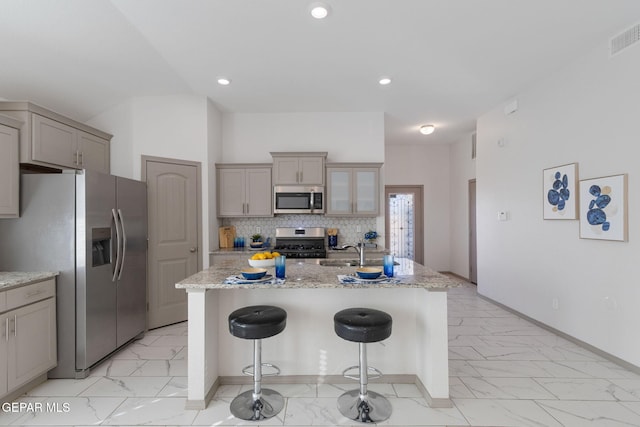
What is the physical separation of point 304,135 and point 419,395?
3777 millimetres

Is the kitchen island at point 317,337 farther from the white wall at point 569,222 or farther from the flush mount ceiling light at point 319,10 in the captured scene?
the flush mount ceiling light at point 319,10

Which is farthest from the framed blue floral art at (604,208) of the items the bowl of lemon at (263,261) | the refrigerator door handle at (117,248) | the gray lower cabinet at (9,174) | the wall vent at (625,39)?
the gray lower cabinet at (9,174)

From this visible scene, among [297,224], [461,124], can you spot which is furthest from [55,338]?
[461,124]

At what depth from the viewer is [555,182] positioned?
3502 mm

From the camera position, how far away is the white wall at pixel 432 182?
693 cm

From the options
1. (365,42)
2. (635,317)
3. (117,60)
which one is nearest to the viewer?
(635,317)

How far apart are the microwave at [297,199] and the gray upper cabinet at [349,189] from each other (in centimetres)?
18

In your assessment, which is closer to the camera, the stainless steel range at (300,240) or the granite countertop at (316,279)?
the granite countertop at (316,279)

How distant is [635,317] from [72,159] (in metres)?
5.66

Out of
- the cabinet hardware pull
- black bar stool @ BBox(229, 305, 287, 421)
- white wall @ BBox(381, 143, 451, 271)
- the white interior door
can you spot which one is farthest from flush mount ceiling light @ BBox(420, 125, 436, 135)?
the cabinet hardware pull

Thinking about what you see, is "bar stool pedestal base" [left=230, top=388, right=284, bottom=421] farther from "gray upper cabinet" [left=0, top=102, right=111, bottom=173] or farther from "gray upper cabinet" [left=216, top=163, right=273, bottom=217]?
"gray upper cabinet" [left=0, top=102, right=111, bottom=173]

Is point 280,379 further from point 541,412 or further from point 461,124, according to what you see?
point 461,124

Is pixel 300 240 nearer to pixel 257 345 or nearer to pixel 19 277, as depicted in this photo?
pixel 257 345

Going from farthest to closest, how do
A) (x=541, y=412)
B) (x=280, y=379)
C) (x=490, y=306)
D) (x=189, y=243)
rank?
(x=490, y=306) < (x=189, y=243) < (x=280, y=379) < (x=541, y=412)
